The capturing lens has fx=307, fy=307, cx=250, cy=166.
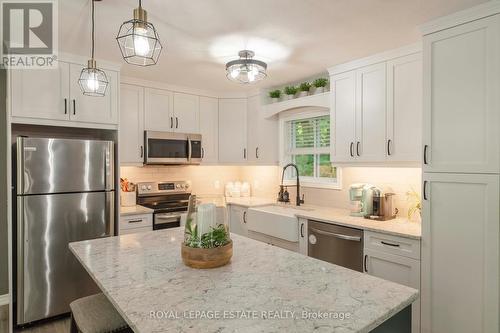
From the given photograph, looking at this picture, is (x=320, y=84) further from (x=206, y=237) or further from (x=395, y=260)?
(x=206, y=237)

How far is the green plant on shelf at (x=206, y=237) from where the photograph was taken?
1.51 metres

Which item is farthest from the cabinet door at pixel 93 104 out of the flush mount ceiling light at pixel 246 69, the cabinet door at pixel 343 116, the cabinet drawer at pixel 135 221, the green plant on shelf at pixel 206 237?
the cabinet door at pixel 343 116

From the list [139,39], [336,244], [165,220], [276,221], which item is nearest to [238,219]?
[276,221]

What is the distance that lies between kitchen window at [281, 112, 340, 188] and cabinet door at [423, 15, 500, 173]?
57.2 inches

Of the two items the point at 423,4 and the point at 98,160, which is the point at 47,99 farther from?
the point at 423,4

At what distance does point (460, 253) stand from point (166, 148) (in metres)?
3.11

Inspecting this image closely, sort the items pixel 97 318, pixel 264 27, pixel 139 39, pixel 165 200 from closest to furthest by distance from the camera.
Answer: pixel 139 39 < pixel 97 318 < pixel 264 27 < pixel 165 200

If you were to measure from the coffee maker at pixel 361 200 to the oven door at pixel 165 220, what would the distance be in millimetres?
2001

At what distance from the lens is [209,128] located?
4246mm

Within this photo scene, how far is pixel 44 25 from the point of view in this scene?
2193 mm

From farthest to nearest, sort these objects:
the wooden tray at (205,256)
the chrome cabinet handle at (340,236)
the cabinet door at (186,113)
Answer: the cabinet door at (186,113), the chrome cabinet handle at (340,236), the wooden tray at (205,256)

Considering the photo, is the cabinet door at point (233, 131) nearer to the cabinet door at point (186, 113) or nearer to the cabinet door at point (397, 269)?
the cabinet door at point (186, 113)

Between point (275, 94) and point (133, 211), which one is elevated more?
point (275, 94)

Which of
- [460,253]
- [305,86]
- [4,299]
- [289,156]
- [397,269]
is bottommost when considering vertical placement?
[4,299]
